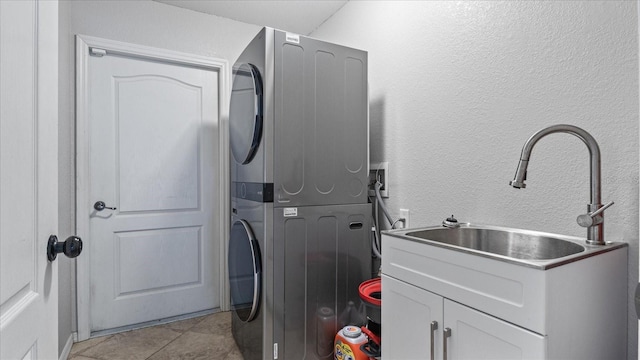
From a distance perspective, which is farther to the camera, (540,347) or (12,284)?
(540,347)

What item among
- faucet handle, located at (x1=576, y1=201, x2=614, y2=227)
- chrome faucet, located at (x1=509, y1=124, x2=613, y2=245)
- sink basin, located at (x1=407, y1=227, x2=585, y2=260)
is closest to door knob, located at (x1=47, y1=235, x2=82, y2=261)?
sink basin, located at (x1=407, y1=227, x2=585, y2=260)

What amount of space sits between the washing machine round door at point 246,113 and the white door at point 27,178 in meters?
0.88

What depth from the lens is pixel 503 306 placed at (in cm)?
84

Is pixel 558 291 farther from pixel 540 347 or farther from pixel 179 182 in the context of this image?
pixel 179 182

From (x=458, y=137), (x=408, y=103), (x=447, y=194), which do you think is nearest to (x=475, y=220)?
(x=447, y=194)

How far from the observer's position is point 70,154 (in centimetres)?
215

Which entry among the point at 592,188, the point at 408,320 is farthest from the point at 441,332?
the point at 592,188

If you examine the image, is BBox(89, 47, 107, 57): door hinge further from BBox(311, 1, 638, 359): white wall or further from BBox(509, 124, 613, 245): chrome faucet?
BBox(509, 124, 613, 245): chrome faucet

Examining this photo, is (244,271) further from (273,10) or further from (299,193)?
(273,10)

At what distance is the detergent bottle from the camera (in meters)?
1.56

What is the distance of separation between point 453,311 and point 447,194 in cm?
75

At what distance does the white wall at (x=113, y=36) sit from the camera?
202 cm

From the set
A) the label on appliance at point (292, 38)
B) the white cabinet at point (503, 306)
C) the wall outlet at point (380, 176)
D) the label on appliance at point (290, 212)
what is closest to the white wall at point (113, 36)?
the label on appliance at point (292, 38)

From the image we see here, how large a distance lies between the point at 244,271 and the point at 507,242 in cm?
131
